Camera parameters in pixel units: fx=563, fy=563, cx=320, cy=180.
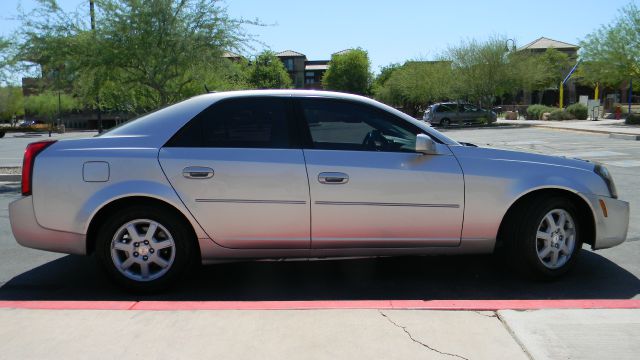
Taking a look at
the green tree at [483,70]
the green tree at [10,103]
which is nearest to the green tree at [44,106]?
the green tree at [10,103]

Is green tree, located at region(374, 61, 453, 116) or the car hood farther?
green tree, located at region(374, 61, 453, 116)

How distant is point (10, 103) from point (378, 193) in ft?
250

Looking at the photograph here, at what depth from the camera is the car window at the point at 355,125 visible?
185 inches

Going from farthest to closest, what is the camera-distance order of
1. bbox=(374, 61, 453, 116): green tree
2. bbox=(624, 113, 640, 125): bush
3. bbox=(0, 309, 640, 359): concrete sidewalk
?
bbox=(374, 61, 453, 116): green tree → bbox=(624, 113, 640, 125): bush → bbox=(0, 309, 640, 359): concrete sidewalk

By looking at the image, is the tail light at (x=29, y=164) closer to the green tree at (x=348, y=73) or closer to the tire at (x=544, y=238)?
the tire at (x=544, y=238)

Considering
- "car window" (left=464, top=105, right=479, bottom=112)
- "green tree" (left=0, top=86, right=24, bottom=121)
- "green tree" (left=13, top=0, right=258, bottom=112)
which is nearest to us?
"green tree" (left=13, top=0, right=258, bottom=112)

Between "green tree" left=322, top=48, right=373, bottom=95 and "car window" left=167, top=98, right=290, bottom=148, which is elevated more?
"green tree" left=322, top=48, right=373, bottom=95

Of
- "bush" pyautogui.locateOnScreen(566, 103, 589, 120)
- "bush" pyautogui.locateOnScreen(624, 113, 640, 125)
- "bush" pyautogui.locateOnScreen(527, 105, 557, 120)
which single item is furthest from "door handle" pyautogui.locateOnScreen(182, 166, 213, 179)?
"bush" pyautogui.locateOnScreen(527, 105, 557, 120)

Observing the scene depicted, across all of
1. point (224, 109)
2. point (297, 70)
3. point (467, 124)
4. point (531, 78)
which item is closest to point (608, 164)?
point (224, 109)

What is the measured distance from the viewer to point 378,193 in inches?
177

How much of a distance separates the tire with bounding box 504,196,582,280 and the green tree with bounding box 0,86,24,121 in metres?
65.9

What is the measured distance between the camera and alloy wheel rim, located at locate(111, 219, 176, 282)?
4441 mm

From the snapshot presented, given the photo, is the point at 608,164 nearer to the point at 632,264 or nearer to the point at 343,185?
the point at 632,264

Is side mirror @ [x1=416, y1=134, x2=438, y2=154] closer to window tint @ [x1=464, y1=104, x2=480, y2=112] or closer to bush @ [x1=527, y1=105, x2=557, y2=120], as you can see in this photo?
window tint @ [x1=464, y1=104, x2=480, y2=112]
